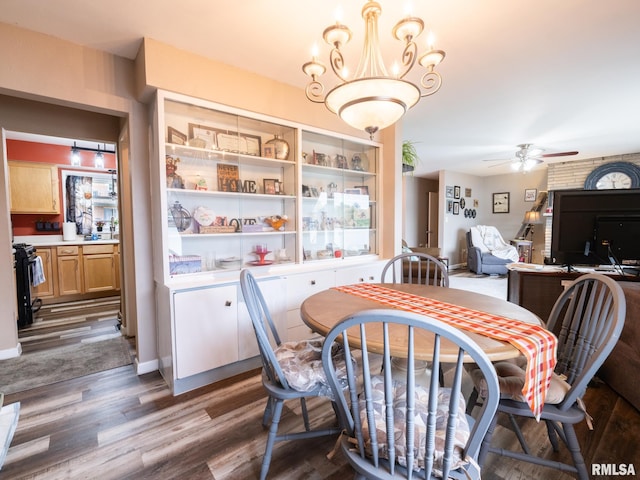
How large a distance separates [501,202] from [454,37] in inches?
275

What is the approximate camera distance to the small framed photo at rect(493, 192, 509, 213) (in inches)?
307

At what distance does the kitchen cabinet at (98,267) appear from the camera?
4.57 metres

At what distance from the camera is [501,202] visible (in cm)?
789

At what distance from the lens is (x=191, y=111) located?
234 cm

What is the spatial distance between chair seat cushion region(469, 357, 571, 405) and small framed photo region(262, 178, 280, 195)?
2.16m

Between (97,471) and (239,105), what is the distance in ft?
8.08

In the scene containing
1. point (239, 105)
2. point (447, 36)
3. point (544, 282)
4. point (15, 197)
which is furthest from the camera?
point (15, 197)

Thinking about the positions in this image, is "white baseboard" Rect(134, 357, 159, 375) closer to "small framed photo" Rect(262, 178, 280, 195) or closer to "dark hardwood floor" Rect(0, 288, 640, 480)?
"dark hardwood floor" Rect(0, 288, 640, 480)

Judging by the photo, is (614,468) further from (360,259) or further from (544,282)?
(360,259)

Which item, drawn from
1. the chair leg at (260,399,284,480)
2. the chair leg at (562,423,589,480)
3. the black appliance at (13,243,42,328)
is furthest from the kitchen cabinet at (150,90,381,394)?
the black appliance at (13,243,42,328)

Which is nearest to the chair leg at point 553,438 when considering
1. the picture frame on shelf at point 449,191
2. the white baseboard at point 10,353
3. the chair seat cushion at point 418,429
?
the chair seat cushion at point 418,429

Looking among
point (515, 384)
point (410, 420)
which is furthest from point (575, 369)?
point (410, 420)

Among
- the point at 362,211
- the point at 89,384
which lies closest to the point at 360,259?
the point at 362,211

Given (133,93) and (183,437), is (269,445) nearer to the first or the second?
(183,437)
